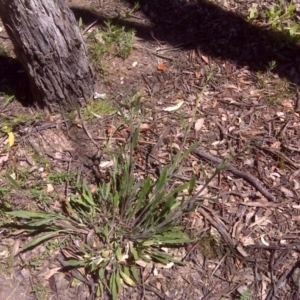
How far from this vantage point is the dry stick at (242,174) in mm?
3359

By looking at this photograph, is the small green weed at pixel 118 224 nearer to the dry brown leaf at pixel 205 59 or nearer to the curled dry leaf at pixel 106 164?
the curled dry leaf at pixel 106 164

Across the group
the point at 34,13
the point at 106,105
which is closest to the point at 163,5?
the point at 106,105

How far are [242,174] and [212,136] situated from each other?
368mm

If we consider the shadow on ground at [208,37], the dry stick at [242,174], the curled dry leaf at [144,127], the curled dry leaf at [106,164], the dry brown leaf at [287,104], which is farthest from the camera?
the shadow on ground at [208,37]

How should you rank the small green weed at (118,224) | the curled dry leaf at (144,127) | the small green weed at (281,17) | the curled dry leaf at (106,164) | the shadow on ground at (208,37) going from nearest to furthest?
1. the small green weed at (118,224)
2. the curled dry leaf at (106,164)
3. the curled dry leaf at (144,127)
4. the shadow on ground at (208,37)
5. the small green weed at (281,17)

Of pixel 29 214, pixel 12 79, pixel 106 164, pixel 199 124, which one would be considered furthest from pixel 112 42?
pixel 29 214

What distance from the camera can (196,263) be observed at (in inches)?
124

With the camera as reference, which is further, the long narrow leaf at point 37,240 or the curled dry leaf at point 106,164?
the curled dry leaf at point 106,164

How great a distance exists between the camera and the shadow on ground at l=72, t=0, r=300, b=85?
402cm

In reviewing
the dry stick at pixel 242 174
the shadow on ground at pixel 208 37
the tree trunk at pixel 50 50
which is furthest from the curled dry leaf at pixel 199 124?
the tree trunk at pixel 50 50

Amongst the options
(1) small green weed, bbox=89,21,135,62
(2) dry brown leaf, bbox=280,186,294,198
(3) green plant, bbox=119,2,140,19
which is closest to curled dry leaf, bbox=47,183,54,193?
(1) small green weed, bbox=89,21,135,62

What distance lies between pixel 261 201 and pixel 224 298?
2.17 feet

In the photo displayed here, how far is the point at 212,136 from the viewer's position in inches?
143

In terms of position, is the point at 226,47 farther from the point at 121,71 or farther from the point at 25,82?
the point at 25,82
